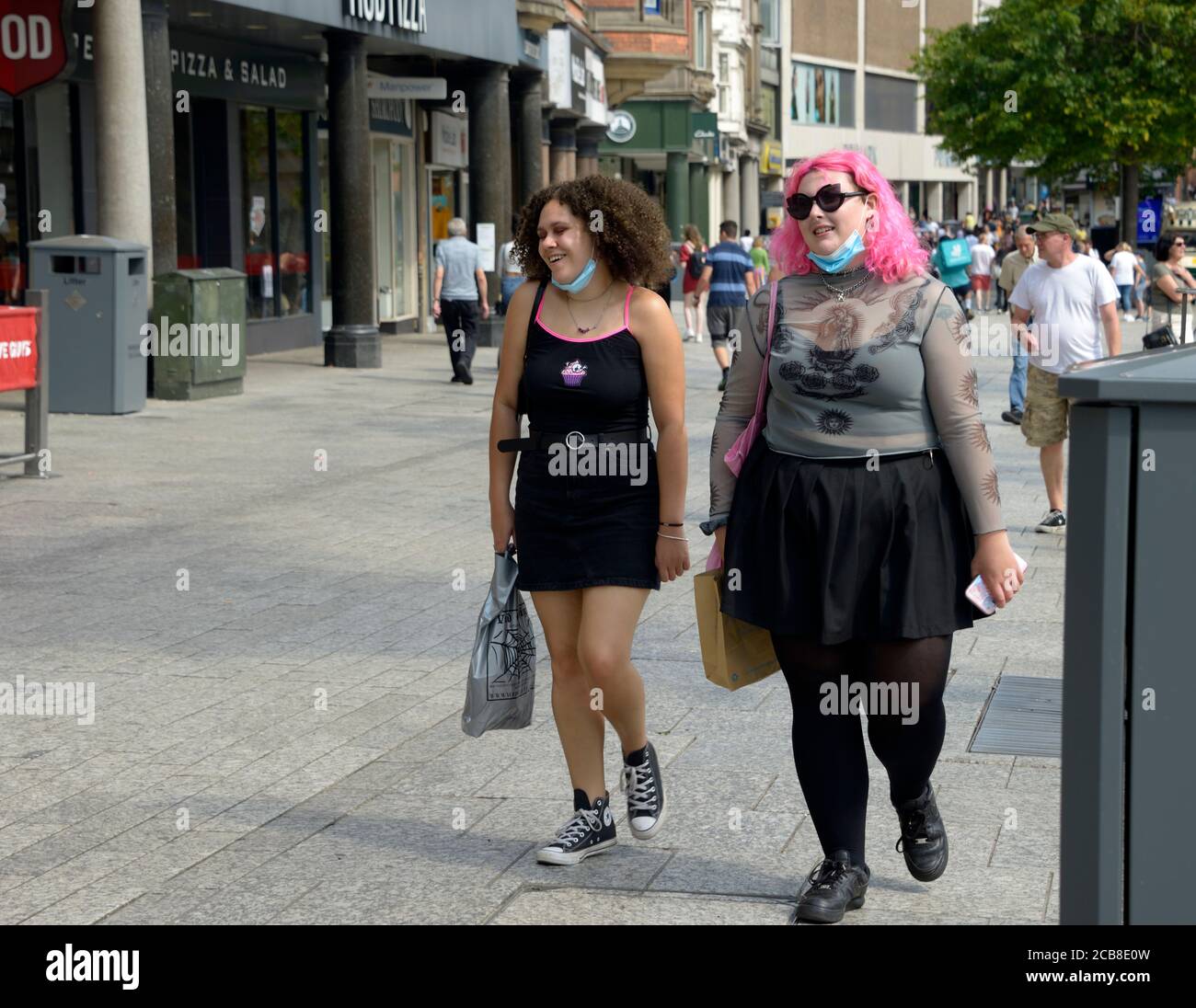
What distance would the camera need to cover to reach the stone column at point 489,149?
25.5 m

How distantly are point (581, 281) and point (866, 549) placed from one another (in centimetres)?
107

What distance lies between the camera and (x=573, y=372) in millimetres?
4602

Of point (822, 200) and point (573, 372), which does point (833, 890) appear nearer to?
point (573, 372)

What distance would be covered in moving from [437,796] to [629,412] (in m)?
1.39

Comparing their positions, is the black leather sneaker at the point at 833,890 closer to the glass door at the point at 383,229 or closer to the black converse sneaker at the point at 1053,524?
the black converse sneaker at the point at 1053,524

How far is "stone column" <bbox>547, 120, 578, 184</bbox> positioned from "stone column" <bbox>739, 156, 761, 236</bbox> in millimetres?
36343

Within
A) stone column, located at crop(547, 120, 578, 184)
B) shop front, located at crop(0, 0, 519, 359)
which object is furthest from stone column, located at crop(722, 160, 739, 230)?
shop front, located at crop(0, 0, 519, 359)

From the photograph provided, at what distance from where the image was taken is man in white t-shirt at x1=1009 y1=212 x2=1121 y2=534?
10.2m

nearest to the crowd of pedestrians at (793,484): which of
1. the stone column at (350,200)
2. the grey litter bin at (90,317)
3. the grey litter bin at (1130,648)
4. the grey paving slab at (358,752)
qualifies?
the grey paving slab at (358,752)

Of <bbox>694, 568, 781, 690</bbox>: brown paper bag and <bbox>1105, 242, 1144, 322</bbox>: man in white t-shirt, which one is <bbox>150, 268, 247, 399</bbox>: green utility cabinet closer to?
<bbox>694, 568, 781, 690</bbox>: brown paper bag

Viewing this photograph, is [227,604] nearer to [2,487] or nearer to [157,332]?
[2,487]

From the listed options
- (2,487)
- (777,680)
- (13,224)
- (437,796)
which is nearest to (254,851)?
(437,796)

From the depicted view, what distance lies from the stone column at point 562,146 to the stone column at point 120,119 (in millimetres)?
18060

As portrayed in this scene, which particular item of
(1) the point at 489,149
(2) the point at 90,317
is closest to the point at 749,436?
(2) the point at 90,317
